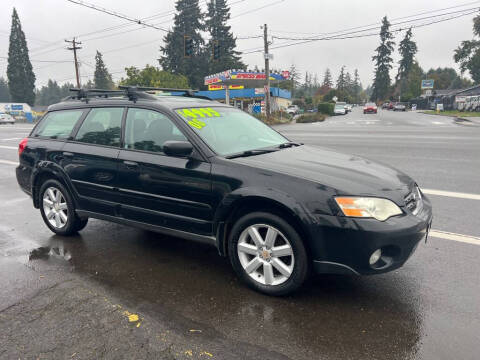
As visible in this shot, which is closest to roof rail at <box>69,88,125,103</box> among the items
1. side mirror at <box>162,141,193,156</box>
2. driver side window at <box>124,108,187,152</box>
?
driver side window at <box>124,108,187,152</box>

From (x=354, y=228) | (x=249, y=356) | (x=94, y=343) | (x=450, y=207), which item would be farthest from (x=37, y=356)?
→ (x=450, y=207)

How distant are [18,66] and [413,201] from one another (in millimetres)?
86442

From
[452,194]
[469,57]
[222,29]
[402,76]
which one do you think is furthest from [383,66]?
[452,194]

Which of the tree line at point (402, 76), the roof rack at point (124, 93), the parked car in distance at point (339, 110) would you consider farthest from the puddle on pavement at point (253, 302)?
the tree line at point (402, 76)

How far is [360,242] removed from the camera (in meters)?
2.69

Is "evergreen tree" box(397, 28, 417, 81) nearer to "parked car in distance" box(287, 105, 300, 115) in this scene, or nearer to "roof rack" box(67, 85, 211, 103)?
"parked car in distance" box(287, 105, 300, 115)

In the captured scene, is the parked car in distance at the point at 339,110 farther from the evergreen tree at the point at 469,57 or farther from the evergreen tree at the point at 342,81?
the evergreen tree at the point at 342,81

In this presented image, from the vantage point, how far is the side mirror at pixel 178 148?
325 cm

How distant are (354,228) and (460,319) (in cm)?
101

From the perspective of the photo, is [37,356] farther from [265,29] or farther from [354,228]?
[265,29]

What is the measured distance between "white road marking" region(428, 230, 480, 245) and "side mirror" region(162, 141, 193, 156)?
2.97m

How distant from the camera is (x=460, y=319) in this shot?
2701 millimetres

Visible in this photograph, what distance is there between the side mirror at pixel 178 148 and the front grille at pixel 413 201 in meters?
1.86

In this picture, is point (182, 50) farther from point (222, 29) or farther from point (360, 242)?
point (360, 242)
